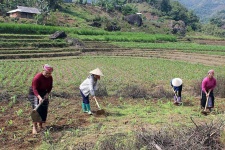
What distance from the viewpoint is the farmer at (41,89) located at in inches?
276

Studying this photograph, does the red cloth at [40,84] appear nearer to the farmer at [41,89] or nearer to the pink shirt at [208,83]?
the farmer at [41,89]

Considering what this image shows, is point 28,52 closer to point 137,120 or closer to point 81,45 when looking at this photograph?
point 81,45

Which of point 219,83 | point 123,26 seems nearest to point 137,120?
point 219,83

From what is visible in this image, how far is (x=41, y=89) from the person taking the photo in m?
7.24

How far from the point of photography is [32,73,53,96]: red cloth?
704cm

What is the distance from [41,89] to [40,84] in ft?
0.48

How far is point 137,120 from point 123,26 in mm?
62186

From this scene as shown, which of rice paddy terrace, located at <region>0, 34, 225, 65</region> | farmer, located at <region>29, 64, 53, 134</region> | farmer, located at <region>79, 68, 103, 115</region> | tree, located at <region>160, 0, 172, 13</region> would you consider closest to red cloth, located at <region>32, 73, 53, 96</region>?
farmer, located at <region>29, 64, 53, 134</region>

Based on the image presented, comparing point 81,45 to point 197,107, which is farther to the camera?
point 81,45

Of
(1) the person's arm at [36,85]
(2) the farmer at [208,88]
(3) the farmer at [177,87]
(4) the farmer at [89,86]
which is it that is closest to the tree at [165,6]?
(3) the farmer at [177,87]

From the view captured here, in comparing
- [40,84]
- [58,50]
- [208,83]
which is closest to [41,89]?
[40,84]

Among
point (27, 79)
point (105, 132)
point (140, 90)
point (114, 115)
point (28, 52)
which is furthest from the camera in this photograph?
point (28, 52)

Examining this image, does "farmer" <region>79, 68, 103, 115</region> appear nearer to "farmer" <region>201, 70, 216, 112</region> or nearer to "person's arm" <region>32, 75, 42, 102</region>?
"person's arm" <region>32, 75, 42, 102</region>

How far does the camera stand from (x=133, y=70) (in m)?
21.8
